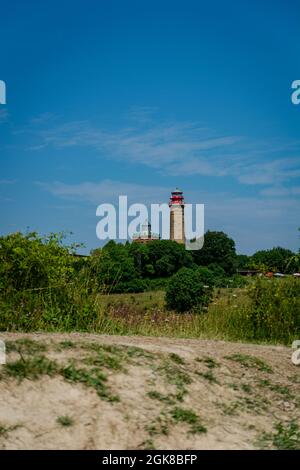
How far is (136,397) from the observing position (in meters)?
4.93

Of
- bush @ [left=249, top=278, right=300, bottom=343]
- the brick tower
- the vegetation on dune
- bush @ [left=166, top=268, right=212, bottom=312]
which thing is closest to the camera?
the vegetation on dune

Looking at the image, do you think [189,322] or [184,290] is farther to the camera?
[184,290]

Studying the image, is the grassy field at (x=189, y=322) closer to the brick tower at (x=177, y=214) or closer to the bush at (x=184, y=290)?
the bush at (x=184, y=290)

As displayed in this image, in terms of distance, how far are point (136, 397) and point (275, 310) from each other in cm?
589

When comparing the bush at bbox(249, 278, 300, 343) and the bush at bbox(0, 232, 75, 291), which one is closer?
the bush at bbox(0, 232, 75, 291)

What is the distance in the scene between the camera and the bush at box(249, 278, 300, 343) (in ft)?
33.0

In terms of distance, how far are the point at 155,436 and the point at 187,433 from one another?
0.28 meters

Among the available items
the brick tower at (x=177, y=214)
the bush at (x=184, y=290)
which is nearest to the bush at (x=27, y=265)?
the bush at (x=184, y=290)

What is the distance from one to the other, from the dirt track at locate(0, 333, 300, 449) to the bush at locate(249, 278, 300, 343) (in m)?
3.56

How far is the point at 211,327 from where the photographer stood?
33.9 feet

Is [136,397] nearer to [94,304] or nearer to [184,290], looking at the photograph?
[94,304]

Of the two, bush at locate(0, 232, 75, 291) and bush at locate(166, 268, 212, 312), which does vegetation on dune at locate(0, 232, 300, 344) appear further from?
bush at locate(166, 268, 212, 312)

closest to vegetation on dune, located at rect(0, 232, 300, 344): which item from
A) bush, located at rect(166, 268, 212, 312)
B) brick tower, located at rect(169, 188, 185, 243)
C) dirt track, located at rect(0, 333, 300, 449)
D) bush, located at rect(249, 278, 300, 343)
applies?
bush, located at rect(249, 278, 300, 343)

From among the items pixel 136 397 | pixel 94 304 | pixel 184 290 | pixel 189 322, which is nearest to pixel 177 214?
pixel 184 290
